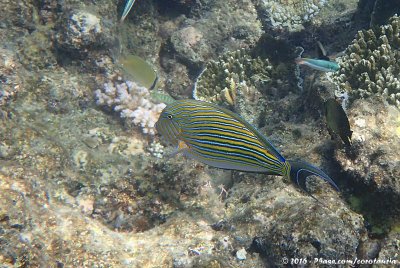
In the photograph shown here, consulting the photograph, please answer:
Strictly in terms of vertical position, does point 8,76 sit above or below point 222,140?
below

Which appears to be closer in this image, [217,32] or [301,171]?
[301,171]

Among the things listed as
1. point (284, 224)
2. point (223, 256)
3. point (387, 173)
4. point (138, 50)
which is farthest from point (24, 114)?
point (387, 173)

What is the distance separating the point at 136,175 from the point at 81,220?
964 mm

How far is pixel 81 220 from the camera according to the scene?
2.91 metres

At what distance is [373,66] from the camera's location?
4.16m

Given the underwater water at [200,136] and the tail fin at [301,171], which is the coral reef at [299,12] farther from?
the tail fin at [301,171]

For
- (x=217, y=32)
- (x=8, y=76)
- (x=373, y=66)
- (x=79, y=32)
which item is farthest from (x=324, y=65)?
(x=8, y=76)

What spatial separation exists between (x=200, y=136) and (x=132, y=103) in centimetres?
454

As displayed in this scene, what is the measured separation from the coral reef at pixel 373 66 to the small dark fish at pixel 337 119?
126cm

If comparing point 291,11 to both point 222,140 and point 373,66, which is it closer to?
point 373,66

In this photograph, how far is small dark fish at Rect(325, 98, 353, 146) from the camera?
8.44 feet

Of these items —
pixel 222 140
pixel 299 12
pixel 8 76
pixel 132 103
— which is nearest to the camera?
pixel 222 140

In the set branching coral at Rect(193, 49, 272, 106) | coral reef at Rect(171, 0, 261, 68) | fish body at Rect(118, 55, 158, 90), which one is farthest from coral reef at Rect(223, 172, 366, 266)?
coral reef at Rect(171, 0, 261, 68)

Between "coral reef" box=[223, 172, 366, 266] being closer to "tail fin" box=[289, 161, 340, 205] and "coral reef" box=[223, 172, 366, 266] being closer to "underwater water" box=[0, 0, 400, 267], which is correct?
"underwater water" box=[0, 0, 400, 267]
